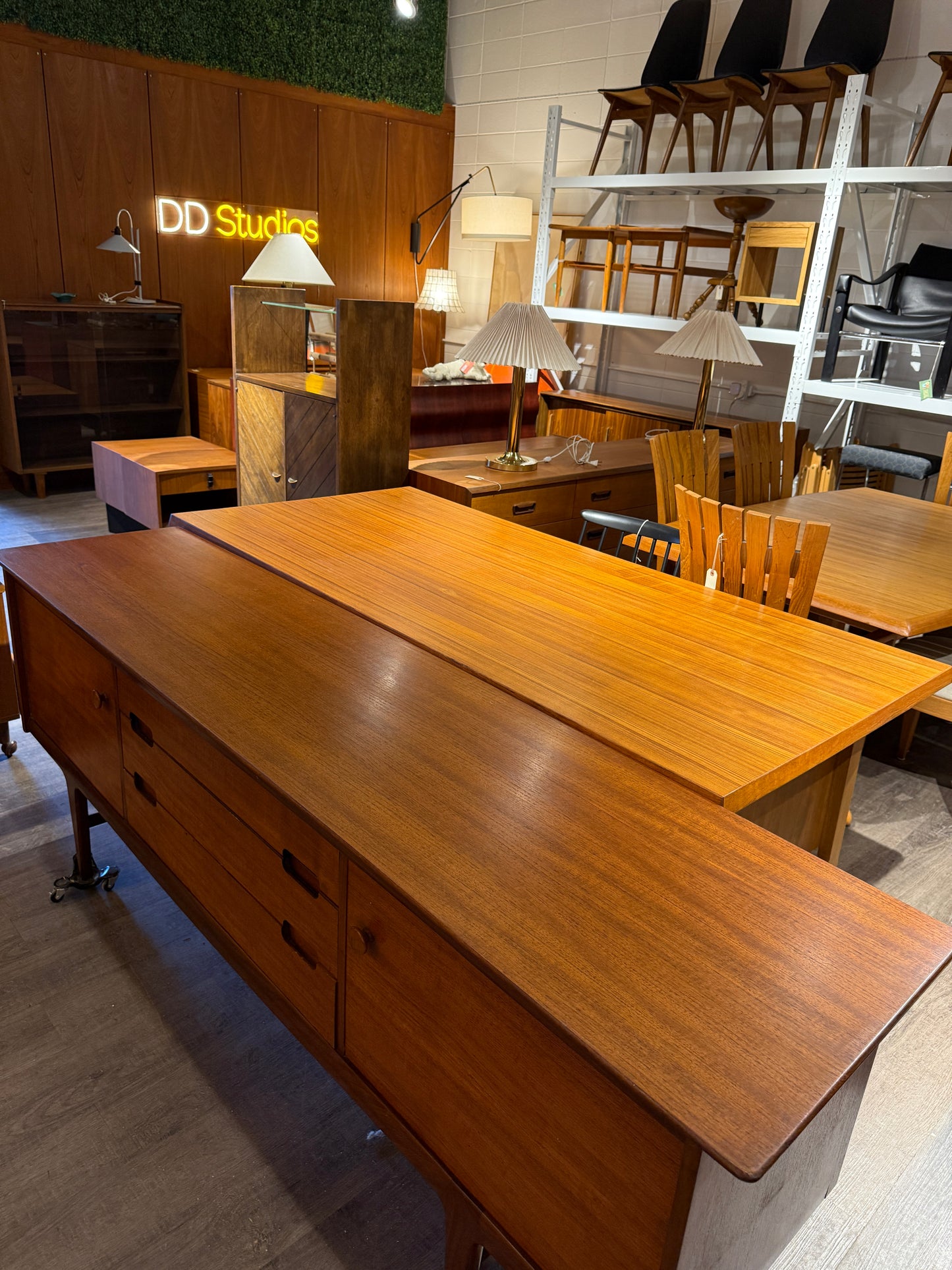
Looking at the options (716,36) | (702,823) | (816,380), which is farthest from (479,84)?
(702,823)

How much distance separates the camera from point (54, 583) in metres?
1.75

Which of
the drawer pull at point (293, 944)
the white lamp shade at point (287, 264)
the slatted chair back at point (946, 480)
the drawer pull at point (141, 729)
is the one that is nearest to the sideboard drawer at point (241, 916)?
the drawer pull at point (293, 944)

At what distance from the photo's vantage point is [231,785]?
1.29 metres

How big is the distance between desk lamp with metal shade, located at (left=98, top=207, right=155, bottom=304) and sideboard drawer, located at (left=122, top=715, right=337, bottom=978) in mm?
4916

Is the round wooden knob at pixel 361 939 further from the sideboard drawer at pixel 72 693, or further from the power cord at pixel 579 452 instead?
the power cord at pixel 579 452

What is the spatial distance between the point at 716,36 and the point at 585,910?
6203mm

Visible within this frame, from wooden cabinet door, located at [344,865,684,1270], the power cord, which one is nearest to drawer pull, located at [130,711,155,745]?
wooden cabinet door, located at [344,865,684,1270]

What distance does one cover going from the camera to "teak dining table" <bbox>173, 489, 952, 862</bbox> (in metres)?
1.31

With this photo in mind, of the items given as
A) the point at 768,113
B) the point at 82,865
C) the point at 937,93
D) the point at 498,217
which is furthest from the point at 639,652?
the point at 498,217

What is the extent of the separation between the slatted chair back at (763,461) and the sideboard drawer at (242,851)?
244cm

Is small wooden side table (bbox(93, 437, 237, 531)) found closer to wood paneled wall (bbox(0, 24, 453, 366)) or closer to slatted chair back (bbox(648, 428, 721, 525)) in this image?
wood paneled wall (bbox(0, 24, 453, 366))

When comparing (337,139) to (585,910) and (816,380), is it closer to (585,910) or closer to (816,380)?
(816,380)

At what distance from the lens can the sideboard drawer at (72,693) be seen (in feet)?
5.36

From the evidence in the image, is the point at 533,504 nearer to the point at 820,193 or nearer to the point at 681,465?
the point at 681,465
